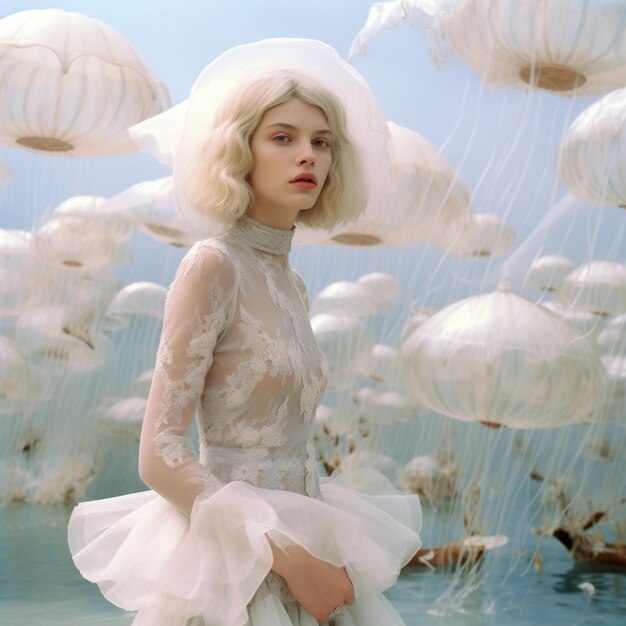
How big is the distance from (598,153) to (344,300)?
4.62 feet

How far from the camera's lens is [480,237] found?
10.4 ft

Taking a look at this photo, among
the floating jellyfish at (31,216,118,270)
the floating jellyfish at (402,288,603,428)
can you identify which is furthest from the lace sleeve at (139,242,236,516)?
the floating jellyfish at (31,216,118,270)

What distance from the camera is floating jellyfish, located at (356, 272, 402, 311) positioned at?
374 cm

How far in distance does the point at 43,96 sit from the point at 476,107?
159 cm

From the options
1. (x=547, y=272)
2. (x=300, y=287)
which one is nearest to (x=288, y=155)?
(x=300, y=287)

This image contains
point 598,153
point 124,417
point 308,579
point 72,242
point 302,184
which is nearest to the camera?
point 308,579

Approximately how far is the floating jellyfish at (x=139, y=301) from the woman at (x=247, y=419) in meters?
3.45

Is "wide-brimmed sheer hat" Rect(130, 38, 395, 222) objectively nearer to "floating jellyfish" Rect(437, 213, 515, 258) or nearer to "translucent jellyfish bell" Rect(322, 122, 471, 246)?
"translucent jellyfish bell" Rect(322, 122, 471, 246)

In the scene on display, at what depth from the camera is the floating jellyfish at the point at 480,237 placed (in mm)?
3143

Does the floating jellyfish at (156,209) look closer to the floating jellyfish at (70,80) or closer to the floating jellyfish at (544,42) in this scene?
the floating jellyfish at (70,80)

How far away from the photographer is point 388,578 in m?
0.84

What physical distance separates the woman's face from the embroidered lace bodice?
0.05 meters

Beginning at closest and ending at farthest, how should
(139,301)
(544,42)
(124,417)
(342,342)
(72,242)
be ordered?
(544,42), (342,342), (72,242), (124,417), (139,301)

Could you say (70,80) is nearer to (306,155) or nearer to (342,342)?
(342,342)
